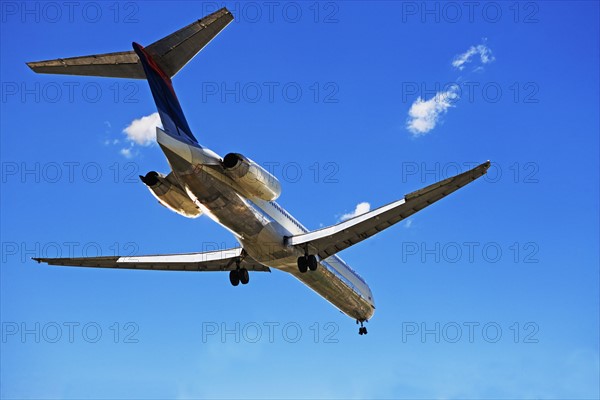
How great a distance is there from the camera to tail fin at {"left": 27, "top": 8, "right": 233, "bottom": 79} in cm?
2211

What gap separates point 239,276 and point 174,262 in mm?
3066

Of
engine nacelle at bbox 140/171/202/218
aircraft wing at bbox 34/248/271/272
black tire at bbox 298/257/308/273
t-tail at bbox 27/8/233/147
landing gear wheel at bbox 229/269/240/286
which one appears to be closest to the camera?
t-tail at bbox 27/8/233/147

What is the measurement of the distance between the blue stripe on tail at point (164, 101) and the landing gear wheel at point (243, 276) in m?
7.27

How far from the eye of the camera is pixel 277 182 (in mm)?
22891

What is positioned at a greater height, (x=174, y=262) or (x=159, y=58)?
(x=159, y=58)

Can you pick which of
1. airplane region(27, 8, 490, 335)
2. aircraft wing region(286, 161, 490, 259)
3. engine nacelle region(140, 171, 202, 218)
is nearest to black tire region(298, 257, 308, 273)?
airplane region(27, 8, 490, 335)

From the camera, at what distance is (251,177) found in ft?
71.6

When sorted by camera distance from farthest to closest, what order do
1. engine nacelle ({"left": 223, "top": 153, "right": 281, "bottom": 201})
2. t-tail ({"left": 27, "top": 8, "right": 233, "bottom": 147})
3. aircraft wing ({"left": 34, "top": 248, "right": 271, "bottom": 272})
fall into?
aircraft wing ({"left": 34, "top": 248, "right": 271, "bottom": 272}), t-tail ({"left": 27, "top": 8, "right": 233, "bottom": 147}), engine nacelle ({"left": 223, "top": 153, "right": 281, "bottom": 201})

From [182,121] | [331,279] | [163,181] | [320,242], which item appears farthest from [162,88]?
[331,279]

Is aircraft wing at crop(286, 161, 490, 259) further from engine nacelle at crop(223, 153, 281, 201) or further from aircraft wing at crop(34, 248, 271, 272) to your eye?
engine nacelle at crop(223, 153, 281, 201)

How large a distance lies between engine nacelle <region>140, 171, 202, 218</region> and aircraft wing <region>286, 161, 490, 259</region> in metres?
4.22

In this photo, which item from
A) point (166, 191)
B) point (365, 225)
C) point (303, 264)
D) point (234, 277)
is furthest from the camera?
point (234, 277)

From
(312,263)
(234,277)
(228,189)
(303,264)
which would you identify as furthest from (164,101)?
(234,277)

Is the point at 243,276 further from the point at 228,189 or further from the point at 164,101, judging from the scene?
the point at 164,101
